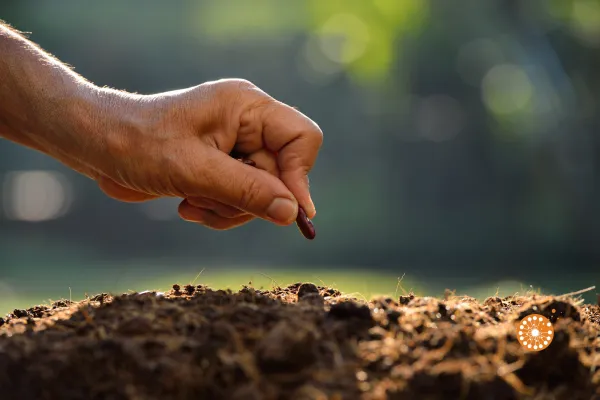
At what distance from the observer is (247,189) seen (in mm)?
2379

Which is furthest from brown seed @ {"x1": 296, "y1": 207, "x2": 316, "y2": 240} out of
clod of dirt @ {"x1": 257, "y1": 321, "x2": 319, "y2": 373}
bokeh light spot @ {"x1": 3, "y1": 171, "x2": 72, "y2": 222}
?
bokeh light spot @ {"x1": 3, "y1": 171, "x2": 72, "y2": 222}

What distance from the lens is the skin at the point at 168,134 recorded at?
7.71ft

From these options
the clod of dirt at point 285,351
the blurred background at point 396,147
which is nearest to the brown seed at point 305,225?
the clod of dirt at point 285,351

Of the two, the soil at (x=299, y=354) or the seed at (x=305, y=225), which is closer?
the soil at (x=299, y=354)

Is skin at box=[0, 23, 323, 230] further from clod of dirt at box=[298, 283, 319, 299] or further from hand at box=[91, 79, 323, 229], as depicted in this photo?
clod of dirt at box=[298, 283, 319, 299]

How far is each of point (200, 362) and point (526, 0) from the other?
59.3 feet

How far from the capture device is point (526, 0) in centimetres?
1781

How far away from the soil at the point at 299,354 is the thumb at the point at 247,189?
0.51m

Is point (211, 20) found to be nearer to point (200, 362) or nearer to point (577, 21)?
point (577, 21)

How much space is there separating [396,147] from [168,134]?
16.5m

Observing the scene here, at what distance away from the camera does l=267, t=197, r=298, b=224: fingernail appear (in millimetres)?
2426

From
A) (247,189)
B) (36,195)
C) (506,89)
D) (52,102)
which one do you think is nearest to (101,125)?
(52,102)

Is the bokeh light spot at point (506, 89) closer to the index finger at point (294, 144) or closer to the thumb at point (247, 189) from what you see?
the index finger at point (294, 144)

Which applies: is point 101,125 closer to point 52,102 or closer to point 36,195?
point 52,102
